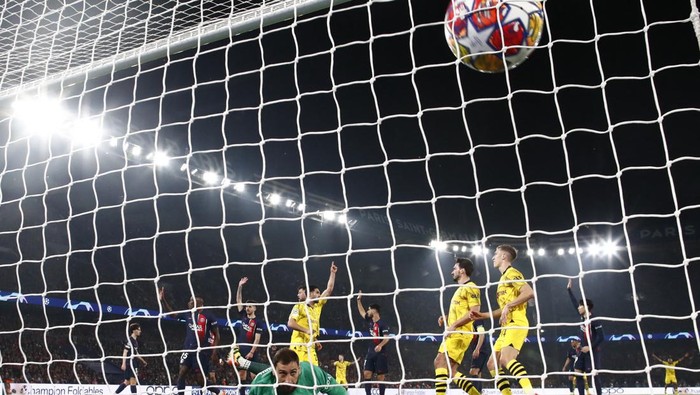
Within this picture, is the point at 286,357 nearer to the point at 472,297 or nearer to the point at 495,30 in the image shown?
the point at 495,30

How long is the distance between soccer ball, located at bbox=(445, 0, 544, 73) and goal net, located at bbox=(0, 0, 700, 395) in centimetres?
8

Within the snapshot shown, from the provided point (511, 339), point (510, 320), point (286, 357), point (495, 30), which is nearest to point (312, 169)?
point (510, 320)

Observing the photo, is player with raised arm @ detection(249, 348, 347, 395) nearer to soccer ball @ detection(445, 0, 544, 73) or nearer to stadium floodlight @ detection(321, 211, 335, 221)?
stadium floodlight @ detection(321, 211, 335, 221)

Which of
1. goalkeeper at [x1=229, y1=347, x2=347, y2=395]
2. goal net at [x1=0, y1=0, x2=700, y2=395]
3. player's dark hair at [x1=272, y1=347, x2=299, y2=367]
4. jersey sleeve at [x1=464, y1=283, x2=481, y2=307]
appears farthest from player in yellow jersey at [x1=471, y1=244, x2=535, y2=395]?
player's dark hair at [x1=272, y1=347, x2=299, y2=367]

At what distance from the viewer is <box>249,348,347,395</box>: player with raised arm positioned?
3775mm

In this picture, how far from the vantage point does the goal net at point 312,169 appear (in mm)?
6594

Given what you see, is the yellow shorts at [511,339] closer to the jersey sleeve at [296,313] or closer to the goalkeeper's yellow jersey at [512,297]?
the goalkeeper's yellow jersey at [512,297]

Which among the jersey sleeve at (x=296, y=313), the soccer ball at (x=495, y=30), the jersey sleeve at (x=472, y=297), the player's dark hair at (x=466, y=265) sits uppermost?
the soccer ball at (x=495, y=30)

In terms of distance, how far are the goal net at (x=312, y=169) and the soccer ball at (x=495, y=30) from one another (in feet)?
0.26

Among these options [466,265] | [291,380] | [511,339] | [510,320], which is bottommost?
[511,339]

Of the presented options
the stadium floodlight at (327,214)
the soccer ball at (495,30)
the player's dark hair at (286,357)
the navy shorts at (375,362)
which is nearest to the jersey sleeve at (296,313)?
the stadium floodlight at (327,214)

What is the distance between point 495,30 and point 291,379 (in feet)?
7.60

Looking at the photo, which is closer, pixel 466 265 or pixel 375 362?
pixel 466 265

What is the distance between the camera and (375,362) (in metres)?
10.4
